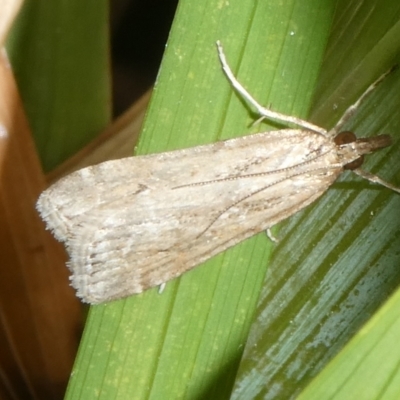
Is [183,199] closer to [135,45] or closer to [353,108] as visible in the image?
[353,108]

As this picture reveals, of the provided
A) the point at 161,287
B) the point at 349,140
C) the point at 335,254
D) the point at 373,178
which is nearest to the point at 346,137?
the point at 349,140

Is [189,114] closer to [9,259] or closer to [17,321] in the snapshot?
[9,259]

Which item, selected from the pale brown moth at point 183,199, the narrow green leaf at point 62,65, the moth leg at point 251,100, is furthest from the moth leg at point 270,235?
the narrow green leaf at point 62,65

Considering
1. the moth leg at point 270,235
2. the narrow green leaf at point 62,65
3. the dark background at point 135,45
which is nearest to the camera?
the moth leg at point 270,235

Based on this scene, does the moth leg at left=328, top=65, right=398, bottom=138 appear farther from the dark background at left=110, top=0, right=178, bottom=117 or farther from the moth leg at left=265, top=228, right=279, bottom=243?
the dark background at left=110, top=0, right=178, bottom=117

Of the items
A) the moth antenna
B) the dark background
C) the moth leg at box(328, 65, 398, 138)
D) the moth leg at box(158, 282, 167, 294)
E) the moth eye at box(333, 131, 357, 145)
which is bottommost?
the moth leg at box(158, 282, 167, 294)

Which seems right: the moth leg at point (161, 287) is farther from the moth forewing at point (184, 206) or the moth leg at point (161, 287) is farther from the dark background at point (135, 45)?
the dark background at point (135, 45)

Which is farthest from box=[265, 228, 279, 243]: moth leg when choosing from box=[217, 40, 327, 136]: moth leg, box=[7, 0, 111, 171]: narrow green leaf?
box=[7, 0, 111, 171]: narrow green leaf
